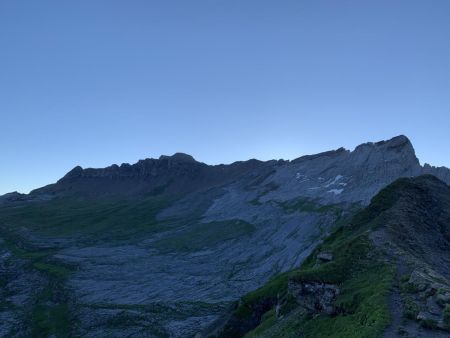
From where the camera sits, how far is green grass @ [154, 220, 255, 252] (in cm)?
16500

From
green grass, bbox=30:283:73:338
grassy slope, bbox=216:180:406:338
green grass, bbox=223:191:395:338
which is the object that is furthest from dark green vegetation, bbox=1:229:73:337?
green grass, bbox=223:191:395:338

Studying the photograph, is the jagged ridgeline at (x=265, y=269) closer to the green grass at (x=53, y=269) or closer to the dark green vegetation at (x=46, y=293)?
the dark green vegetation at (x=46, y=293)

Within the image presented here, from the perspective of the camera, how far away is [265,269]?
125562 millimetres

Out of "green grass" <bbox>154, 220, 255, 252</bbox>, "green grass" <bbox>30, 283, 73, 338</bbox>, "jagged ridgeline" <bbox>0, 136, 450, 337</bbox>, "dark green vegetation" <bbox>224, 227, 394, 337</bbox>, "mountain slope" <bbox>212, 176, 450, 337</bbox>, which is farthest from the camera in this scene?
"green grass" <bbox>154, 220, 255, 252</bbox>

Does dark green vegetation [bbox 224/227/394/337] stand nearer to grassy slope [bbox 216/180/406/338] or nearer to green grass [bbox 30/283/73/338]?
grassy slope [bbox 216/180/406/338]

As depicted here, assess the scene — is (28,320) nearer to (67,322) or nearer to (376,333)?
(67,322)

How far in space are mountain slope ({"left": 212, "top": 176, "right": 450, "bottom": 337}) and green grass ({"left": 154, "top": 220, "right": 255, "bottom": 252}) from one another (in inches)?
4159

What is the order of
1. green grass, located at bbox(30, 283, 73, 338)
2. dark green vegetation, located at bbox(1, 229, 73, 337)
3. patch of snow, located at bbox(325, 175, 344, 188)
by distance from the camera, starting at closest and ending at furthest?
green grass, located at bbox(30, 283, 73, 338) → dark green vegetation, located at bbox(1, 229, 73, 337) → patch of snow, located at bbox(325, 175, 344, 188)

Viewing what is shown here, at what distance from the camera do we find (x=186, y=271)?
137m

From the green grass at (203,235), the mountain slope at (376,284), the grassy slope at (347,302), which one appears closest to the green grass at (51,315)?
the mountain slope at (376,284)

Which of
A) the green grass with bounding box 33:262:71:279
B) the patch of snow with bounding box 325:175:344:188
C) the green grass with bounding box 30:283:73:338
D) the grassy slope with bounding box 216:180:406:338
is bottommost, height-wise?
the green grass with bounding box 30:283:73:338

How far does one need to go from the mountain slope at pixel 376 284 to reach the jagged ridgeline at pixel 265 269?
0.13 meters

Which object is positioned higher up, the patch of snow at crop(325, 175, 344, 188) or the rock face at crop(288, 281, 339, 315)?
the patch of snow at crop(325, 175, 344, 188)

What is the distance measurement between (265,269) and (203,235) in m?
53.6
